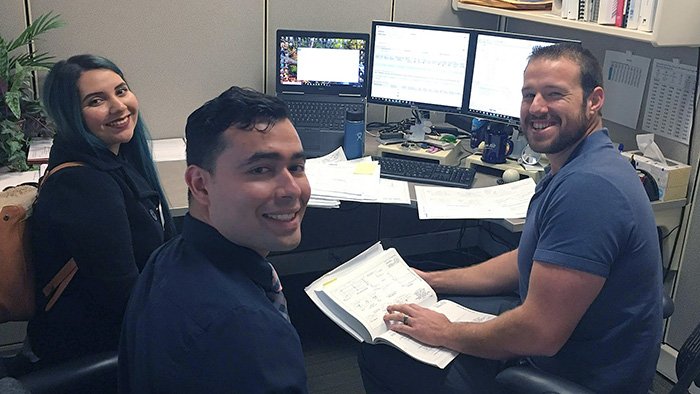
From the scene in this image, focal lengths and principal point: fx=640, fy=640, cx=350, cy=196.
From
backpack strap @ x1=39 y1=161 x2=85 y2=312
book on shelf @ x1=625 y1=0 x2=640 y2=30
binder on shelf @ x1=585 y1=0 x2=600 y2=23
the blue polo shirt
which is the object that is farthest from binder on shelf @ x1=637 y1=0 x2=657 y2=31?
backpack strap @ x1=39 y1=161 x2=85 y2=312

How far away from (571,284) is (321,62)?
145cm

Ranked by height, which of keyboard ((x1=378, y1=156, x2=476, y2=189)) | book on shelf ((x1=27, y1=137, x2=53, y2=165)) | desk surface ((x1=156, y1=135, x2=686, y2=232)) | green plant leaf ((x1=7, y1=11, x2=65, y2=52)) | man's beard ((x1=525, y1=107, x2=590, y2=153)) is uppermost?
green plant leaf ((x1=7, y1=11, x2=65, y2=52))

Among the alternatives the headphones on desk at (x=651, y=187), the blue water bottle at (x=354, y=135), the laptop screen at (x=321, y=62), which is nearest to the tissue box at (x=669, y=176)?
the headphones on desk at (x=651, y=187)

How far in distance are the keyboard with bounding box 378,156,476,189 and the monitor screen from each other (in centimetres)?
29

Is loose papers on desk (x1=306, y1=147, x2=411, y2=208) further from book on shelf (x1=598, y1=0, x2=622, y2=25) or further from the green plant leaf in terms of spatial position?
the green plant leaf

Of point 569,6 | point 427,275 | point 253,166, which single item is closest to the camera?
point 253,166

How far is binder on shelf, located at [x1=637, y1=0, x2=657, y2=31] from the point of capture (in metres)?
1.91

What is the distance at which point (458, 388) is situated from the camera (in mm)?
1483

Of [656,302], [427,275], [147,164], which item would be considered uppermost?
[147,164]

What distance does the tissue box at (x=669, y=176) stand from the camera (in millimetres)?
2076

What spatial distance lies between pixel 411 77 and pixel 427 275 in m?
0.97

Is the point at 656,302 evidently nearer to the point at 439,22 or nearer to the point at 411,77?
the point at 411,77

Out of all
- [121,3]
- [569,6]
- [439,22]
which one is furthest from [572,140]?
[121,3]

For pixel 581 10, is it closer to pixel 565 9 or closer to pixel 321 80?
pixel 565 9
